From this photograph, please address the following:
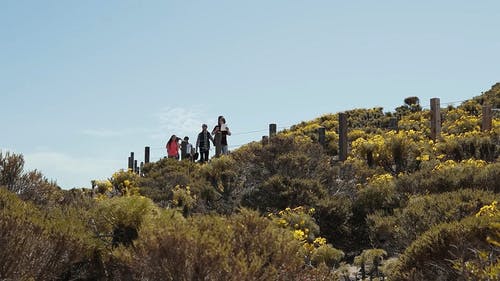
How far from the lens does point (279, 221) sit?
30.2 feet

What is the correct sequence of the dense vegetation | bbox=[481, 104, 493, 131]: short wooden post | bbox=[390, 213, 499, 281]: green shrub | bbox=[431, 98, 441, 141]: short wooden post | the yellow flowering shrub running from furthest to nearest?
bbox=[481, 104, 493, 131]: short wooden post < bbox=[431, 98, 441, 141]: short wooden post < the yellow flowering shrub < bbox=[390, 213, 499, 281]: green shrub < the dense vegetation

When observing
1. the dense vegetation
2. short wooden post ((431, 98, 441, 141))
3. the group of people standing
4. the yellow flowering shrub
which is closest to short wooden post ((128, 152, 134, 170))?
the group of people standing

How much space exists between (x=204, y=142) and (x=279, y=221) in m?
12.0

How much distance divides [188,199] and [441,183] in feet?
18.9

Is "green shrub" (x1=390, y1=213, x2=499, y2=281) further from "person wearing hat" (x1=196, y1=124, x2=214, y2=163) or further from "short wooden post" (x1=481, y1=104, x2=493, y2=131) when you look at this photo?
"person wearing hat" (x1=196, y1=124, x2=214, y2=163)

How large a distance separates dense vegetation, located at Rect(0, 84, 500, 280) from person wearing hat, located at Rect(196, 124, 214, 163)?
3.05 meters

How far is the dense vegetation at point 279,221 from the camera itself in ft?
16.9

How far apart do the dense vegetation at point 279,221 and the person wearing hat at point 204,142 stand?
3.05 m

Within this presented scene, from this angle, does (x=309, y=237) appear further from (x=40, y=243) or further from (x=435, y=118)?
(x=435, y=118)

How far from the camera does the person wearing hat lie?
Result: 21000 millimetres

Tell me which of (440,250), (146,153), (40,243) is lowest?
(440,250)

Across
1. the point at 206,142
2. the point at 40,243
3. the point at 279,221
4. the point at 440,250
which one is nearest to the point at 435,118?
the point at 206,142

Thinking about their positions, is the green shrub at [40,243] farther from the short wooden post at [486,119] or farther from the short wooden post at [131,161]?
the short wooden post at [131,161]

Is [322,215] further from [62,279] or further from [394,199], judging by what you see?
[62,279]
